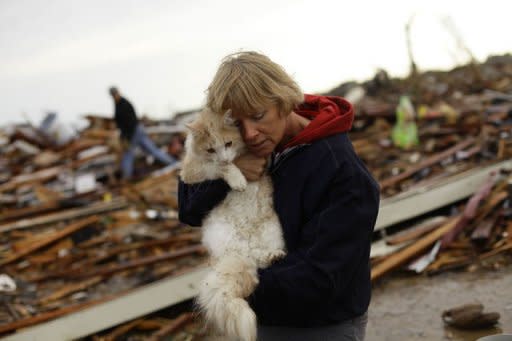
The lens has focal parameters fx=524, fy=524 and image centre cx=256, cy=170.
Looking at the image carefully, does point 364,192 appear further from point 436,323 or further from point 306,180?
point 436,323

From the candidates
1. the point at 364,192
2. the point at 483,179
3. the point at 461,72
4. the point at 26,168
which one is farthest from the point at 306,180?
the point at 461,72

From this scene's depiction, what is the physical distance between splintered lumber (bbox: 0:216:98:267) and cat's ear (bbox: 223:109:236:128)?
271 inches

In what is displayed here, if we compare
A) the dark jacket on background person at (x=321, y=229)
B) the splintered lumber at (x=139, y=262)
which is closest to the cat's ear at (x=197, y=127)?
the dark jacket on background person at (x=321, y=229)

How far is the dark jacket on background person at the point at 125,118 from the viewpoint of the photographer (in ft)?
37.2

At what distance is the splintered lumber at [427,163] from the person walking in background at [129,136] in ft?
18.1

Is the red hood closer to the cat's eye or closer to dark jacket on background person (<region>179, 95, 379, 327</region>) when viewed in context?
dark jacket on background person (<region>179, 95, 379, 327</region>)

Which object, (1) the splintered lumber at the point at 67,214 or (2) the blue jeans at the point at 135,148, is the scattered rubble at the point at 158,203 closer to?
(1) the splintered lumber at the point at 67,214

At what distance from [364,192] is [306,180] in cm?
23

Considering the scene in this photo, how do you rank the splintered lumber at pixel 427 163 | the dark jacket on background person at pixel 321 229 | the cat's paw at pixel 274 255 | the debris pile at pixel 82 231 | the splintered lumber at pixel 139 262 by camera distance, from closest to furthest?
the dark jacket on background person at pixel 321 229 < the cat's paw at pixel 274 255 < the debris pile at pixel 82 231 < the splintered lumber at pixel 139 262 < the splintered lumber at pixel 427 163

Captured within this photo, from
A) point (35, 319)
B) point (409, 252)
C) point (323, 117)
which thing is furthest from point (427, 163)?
point (323, 117)

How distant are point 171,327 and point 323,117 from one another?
4019 millimetres

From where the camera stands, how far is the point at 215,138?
2.51 metres

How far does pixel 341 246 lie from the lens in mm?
2010

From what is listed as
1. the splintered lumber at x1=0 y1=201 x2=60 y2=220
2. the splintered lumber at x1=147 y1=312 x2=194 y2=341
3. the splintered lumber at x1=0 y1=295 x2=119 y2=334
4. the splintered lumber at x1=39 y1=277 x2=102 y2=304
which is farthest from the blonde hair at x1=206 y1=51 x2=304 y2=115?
the splintered lumber at x1=0 y1=201 x2=60 y2=220
